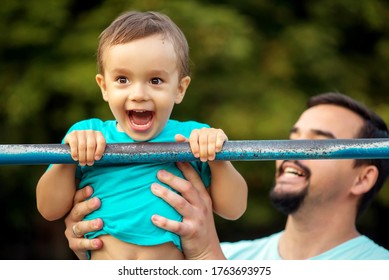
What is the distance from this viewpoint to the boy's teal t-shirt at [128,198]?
74.9 inches

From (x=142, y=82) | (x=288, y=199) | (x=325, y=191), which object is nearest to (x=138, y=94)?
(x=142, y=82)

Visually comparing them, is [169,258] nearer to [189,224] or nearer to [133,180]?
[189,224]

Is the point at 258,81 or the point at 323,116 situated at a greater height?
the point at 258,81

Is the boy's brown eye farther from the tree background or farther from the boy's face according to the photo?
the tree background

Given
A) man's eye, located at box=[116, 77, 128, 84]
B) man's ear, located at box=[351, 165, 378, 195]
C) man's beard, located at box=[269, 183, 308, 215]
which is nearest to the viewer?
man's eye, located at box=[116, 77, 128, 84]

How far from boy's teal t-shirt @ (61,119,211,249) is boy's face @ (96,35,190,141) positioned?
7cm

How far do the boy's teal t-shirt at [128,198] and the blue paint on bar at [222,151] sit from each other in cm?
16

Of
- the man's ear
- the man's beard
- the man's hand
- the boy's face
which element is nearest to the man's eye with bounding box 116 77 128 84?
the boy's face

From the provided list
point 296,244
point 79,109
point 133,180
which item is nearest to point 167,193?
point 133,180

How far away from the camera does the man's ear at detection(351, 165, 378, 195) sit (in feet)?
10.2

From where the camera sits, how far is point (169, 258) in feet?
6.45

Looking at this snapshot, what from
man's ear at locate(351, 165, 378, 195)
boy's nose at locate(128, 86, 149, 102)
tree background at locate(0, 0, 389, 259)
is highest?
tree background at locate(0, 0, 389, 259)

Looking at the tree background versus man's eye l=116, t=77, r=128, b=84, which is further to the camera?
the tree background
